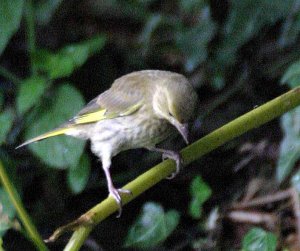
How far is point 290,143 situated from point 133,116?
1.96 ft

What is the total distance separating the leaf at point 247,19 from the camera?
3.02 m

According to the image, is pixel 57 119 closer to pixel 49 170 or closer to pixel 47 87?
pixel 47 87

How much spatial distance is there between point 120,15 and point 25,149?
74 cm

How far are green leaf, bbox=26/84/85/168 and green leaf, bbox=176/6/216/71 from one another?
0.59m

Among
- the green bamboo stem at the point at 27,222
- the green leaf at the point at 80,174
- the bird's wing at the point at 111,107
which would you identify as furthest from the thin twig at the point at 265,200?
the green bamboo stem at the point at 27,222

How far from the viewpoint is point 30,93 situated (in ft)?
8.86

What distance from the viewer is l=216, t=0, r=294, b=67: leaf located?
3.02m

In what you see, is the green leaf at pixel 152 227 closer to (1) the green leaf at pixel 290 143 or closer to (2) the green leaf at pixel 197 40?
(1) the green leaf at pixel 290 143

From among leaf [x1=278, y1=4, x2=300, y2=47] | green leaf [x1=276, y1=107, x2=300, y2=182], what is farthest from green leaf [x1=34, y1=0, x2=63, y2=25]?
green leaf [x1=276, y1=107, x2=300, y2=182]

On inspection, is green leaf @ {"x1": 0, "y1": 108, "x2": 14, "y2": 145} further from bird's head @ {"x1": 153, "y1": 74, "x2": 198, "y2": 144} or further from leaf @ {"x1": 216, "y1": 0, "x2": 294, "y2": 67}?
leaf @ {"x1": 216, "y1": 0, "x2": 294, "y2": 67}

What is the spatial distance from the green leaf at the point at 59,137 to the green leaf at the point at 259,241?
0.64 metres

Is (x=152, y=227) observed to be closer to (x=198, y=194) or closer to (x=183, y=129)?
(x=198, y=194)

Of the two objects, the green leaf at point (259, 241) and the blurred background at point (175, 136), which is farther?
the blurred background at point (175, 136)

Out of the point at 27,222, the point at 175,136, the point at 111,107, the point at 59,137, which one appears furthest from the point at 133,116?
the point at 175,136
